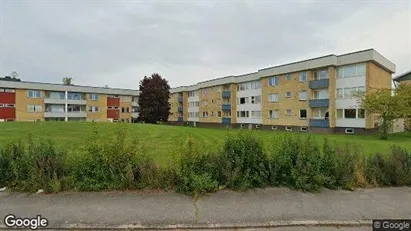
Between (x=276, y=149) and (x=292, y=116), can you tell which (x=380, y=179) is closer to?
(x=276, y=149)

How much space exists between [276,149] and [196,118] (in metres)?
53.9

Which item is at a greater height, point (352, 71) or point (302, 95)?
point (352, 71)

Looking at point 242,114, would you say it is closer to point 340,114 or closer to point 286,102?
point 286,102

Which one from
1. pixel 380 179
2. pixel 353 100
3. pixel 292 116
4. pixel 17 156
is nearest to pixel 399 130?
pixel 353 100

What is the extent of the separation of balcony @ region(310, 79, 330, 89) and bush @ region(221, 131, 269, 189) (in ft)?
94.5

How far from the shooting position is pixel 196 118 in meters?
61.0

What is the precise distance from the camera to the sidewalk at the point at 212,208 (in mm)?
5066

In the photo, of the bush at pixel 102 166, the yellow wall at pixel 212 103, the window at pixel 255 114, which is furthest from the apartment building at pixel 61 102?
the bush at pixel 102 166

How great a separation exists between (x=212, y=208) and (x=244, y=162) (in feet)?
6.01

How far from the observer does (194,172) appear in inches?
268

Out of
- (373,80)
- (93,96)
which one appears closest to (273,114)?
(373,80)

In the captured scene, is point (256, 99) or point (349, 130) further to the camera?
point (256, 99)

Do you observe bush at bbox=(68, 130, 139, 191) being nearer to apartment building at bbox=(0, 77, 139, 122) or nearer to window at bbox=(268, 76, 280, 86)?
window at bbox=(268, 76, 280, 86)

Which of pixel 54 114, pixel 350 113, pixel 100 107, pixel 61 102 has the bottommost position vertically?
pixel 350 113
